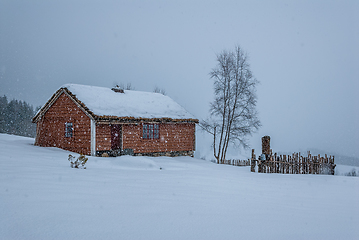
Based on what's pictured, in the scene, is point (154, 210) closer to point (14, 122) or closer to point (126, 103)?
point (126, 103)

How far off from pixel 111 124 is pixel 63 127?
3.57 m

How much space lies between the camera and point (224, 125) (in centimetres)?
2273

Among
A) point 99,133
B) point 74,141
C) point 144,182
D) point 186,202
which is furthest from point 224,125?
point 186,202

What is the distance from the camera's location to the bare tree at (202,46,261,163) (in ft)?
71.8

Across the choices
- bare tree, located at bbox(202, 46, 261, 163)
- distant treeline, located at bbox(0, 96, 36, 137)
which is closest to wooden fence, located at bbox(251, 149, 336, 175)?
Result: bare tree, located at bbox(202, 46, 261, 163)

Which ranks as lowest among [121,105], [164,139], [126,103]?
[164,139]

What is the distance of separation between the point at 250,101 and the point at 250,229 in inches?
718

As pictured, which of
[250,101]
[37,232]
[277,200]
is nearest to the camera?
[37,232]

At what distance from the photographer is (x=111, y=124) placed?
18906 millimetres

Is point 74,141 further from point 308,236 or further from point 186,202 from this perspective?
point 308,236

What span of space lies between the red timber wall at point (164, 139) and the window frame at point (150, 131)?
0.23 m

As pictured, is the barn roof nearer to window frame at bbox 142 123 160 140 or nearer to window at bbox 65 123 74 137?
window frame at bbox 142 123 160 140

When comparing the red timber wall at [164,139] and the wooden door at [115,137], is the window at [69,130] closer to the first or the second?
the wooden door at [115,137]

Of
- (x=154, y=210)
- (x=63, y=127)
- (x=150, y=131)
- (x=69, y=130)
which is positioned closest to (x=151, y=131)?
(x=150, y=131)
